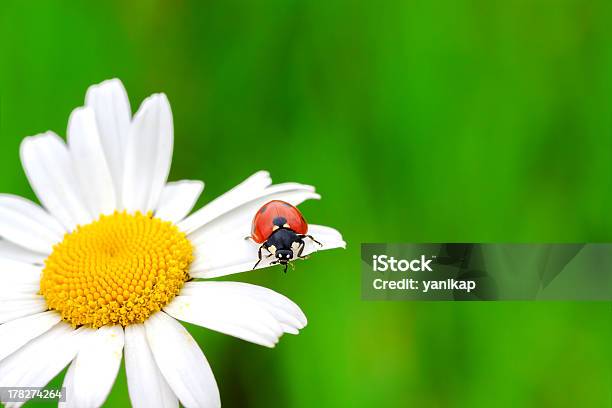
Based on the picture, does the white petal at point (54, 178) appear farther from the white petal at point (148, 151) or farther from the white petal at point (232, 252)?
the white petal at point (232, 252)

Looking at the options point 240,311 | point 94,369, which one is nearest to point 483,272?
point 240,311

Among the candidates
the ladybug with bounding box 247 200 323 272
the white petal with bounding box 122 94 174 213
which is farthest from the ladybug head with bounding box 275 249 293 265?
the white petal with bounding box 122 94 174 213

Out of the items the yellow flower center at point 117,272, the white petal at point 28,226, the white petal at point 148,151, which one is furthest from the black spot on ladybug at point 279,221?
the white petal at point 28,226

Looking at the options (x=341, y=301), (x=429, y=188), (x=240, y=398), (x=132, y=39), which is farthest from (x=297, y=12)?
(x=240, y=398)

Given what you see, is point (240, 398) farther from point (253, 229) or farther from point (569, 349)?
point (569, 349)

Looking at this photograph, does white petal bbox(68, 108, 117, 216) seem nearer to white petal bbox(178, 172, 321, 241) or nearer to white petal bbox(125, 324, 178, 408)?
white petal bbox(178, 172, 321, 241)
